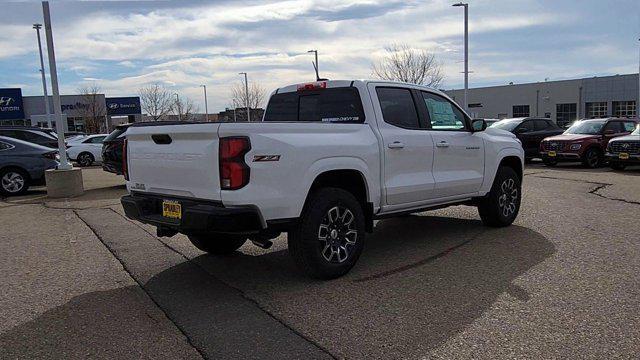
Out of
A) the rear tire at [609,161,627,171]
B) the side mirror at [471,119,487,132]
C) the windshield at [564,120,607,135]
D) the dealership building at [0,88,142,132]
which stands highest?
the dealership building at [0,88,142,132]

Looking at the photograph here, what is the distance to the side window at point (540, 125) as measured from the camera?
19.1 metres

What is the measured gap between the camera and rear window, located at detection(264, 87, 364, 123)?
5.61m

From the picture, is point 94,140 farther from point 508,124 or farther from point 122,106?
point 122,106

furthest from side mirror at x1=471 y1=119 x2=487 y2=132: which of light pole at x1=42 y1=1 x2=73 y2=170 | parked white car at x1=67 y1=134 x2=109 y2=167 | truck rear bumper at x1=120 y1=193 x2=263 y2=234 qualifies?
parked white car at x1=67 y1=134 x2=109 y2=167

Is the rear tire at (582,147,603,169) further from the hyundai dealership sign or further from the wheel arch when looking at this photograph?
the hyundai dealership sign

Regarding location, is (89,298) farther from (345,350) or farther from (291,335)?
(345,350)

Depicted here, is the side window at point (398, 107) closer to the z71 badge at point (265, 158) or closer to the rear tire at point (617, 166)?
the z71 badge at point (265, 158)

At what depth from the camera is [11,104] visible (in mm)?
51312

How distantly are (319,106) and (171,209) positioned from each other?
6.92 ft

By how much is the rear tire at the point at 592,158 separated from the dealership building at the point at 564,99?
38.2 meters

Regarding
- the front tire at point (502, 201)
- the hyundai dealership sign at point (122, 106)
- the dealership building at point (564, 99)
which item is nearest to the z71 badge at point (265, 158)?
the front tire at point (502, 201)

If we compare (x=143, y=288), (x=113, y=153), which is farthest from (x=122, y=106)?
(x=143, y=288)

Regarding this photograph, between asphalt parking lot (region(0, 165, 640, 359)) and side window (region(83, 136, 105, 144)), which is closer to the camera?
asphalt parking lot (region(0, 165, 640, 359))

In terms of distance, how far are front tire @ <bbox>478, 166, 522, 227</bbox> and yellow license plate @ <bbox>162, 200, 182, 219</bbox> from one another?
4254mm
